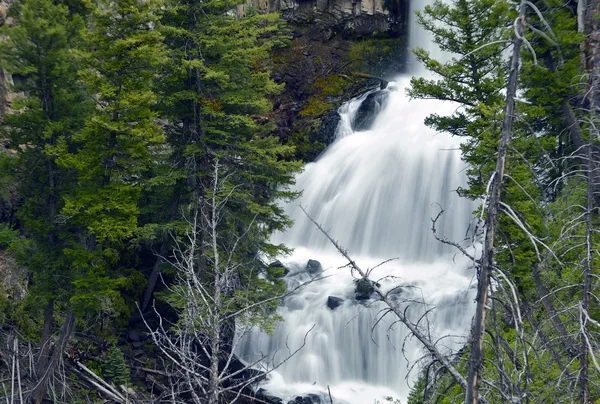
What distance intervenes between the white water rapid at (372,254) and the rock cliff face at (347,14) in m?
4.56

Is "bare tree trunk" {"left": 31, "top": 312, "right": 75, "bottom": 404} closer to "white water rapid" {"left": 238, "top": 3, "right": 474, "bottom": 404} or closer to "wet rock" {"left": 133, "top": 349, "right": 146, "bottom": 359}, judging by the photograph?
"wet rock" {"left": 133, "top": 349, "right": 146, "bottom": 359}

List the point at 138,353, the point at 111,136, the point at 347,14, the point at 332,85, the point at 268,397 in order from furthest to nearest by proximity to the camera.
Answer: the point at 347,14
the point at 332,85
the point at 268,397
the point at 138,353
the point at 111,136

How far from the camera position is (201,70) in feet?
48.3

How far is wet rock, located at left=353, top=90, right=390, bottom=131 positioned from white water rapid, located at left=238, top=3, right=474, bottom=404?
0.78ft

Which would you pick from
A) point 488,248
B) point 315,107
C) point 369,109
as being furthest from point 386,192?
point 488,248

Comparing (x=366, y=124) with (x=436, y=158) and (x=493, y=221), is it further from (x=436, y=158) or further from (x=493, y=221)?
(x=493, y=221)

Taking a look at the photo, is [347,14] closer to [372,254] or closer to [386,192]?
[386,192]

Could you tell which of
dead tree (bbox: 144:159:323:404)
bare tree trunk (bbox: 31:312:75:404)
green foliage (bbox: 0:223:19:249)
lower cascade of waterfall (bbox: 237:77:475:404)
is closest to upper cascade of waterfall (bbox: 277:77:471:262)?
lower cascade of waterfall (bbox: 237:77:475:404)

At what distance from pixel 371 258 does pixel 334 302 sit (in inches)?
123

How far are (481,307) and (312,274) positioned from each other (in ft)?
50.8

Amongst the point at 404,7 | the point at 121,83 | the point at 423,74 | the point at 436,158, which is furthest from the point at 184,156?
the point at 404,7

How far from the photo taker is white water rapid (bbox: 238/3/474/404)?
52.4 feet

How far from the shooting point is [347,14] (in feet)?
100.0

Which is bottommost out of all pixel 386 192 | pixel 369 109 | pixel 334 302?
pixel 334 302
